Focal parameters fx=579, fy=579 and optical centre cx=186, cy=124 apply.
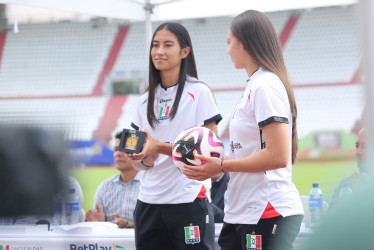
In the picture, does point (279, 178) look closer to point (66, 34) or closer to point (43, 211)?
point (43, 211)

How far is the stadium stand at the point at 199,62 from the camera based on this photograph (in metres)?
17.3

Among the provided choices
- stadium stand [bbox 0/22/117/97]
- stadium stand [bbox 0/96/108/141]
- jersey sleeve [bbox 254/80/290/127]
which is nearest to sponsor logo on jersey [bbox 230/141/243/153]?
jersey sleeve [bbox 254/80/290/127]

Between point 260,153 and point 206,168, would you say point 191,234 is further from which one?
point 260,153

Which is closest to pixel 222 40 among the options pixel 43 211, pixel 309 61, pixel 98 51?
pixel 309 61

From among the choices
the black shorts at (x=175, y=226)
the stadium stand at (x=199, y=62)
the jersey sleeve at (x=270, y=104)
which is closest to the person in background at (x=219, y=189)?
the black shorts at (x=175, y=226)

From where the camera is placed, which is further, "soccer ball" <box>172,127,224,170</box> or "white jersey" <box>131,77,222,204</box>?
"white jersey" <box>131,77,222,204</box>

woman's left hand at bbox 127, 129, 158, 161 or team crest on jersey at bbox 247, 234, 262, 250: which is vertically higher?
woman's left hand at bbox 127, 129, 158, 161

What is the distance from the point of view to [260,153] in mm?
2070

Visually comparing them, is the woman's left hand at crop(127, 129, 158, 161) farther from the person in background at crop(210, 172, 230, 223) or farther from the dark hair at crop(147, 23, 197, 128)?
the person in background at crop(210, 172, 230, 223)

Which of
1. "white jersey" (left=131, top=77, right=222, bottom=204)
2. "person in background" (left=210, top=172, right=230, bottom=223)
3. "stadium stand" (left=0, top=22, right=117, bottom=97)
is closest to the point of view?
"white jersey" (left=131, top=77, right=222, bottom=204)

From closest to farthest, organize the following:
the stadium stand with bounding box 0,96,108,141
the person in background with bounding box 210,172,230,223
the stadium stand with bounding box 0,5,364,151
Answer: the stadium stand with bounding box 0,96,108,141 → the person in background with bounding box 210,172,230,223 → the stadium stand with bounding box 0,5,364,151

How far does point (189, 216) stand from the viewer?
98.7 inches

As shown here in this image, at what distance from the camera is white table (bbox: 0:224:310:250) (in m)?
3.37

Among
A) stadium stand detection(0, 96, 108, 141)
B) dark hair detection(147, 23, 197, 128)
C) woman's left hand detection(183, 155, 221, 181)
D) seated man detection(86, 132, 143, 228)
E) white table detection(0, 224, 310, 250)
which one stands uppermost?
dark hair detection(147, 23, 197, 128)
